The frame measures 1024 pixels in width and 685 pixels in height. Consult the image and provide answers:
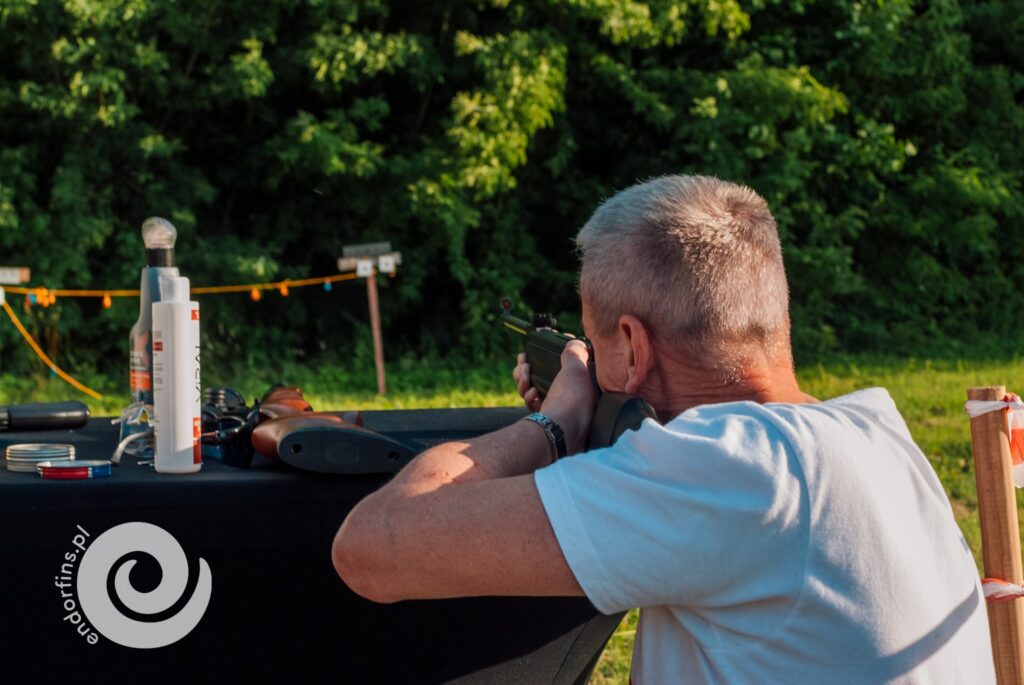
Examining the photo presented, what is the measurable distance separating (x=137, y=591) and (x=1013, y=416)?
133 cm

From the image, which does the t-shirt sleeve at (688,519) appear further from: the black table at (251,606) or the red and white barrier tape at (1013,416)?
the red and white barrier tape at (1013,416)

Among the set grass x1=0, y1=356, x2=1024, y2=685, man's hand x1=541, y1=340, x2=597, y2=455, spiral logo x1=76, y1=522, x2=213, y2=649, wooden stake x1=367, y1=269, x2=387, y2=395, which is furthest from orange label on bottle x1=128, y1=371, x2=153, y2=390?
wooden stake x1=367, y1=269, x2=387, y2=395

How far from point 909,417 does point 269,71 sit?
6.34 m

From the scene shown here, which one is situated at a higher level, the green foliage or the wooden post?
the green foliage

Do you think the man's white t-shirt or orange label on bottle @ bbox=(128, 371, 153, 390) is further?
orange label on bottle @ bbox=(128, 371, 153, 390)

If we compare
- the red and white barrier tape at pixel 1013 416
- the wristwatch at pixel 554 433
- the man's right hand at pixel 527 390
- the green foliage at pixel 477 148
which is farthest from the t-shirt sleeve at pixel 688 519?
the green foliage at pixel 477 148

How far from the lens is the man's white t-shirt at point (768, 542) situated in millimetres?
1233

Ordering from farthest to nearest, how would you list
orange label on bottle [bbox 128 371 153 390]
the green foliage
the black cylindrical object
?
the green foliage → the black cylindrical object → orange label on bottle [bbox 128 371 153 390]

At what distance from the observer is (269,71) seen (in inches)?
421

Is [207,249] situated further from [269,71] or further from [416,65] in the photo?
[416,65]

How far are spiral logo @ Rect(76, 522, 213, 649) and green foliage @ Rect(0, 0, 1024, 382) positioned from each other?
364 inches

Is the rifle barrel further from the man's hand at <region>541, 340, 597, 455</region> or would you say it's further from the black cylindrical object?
the black cylindrical object

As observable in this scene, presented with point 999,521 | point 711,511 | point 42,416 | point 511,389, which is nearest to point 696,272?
point 711,511

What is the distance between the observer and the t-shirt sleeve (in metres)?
1.23
